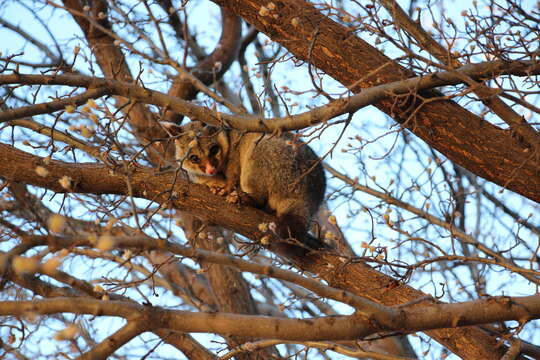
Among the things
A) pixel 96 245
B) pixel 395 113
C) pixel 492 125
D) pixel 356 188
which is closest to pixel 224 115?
pixel 395 113

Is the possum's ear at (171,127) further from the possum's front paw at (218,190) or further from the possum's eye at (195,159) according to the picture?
the possum's front paw at (218,190)

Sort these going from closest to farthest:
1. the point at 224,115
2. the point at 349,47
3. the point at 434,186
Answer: the point at 224,115 < the point at 349,47 < the point at 434,186

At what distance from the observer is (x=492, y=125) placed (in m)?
5.05

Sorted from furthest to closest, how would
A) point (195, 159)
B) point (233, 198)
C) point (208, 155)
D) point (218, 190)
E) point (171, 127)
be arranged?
point (195, 159), point (208, 155), point (171, 127), point (218, 190), point (233, 198)

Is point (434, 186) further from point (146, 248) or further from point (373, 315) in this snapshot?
point (146, 248)

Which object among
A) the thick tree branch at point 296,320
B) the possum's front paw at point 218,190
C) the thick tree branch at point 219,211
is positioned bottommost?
the thick tree branch at point 296,320

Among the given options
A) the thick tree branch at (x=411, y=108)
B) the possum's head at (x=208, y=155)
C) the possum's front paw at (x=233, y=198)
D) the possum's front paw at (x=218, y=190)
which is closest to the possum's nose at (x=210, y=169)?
the possum's head at (x=208, y=155)

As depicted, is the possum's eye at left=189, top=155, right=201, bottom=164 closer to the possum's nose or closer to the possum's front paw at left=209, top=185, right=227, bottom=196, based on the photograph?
the possum's nose

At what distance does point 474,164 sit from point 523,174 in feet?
1.25

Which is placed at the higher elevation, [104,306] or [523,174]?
[523,174]

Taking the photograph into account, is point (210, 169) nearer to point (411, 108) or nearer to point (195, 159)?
point (195, 159)

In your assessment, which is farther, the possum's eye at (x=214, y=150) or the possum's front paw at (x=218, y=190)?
the possum's eye at (x=214, y=150)

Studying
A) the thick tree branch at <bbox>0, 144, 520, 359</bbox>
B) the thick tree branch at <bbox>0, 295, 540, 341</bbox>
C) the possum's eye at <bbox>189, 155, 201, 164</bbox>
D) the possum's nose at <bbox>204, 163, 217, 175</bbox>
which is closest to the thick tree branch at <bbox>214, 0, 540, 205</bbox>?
the thick tree branch at <bbox>0, 144, 520, 359</bbox>

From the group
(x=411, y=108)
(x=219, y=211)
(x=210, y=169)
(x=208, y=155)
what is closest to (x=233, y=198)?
(x=219, y=211)
